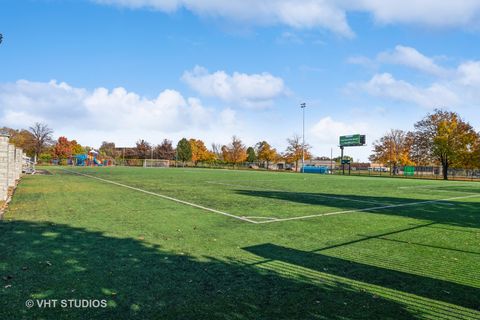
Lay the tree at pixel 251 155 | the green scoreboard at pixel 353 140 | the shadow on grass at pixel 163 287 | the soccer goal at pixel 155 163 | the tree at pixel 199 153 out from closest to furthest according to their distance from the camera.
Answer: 1. the shadow on grass at pixel 163 287
2. the green scoreboard at pixel 353 140
3. the soccer goal at pixel 155 163
4. the tree at pixel 199 153
5. the tree at pixel 251 155

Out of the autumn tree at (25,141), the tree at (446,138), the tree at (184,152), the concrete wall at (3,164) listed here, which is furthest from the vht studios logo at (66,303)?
the tree at (184,152)

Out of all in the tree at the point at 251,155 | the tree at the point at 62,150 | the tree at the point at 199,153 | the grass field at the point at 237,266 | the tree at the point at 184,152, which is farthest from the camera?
the tree at the point at 251,155

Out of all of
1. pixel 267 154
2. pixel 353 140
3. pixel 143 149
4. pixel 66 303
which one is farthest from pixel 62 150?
pixel 66 303

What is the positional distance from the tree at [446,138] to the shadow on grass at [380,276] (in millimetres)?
53753

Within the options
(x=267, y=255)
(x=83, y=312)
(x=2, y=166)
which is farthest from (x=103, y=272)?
(x=2, y=166)

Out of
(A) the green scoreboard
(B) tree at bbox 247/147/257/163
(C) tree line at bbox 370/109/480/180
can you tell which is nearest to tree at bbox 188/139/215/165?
(B) tree at bbox 247/147/257/163

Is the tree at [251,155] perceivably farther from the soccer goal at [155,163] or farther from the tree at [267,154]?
the soccer goal at [155,163]

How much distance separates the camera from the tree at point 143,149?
111250 mm

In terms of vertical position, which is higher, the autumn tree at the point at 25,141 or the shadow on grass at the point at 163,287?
the autumn tree at the point at 25,141

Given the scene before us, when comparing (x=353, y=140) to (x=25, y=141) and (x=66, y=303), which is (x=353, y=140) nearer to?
(x=66, y=303)

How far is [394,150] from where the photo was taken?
73000 mm

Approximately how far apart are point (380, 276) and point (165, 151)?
110m

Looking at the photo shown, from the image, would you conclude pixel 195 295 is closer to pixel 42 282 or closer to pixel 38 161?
pixel 42 282

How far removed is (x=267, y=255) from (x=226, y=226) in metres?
2.53
